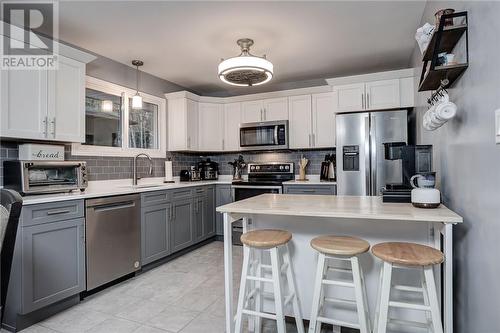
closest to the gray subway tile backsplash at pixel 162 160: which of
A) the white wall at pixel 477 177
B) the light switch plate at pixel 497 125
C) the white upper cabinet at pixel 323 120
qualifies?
the white upper cabinet at pixel 323 120

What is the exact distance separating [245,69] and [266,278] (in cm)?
167

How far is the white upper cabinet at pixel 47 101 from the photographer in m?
2.27

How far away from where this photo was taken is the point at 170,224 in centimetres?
354

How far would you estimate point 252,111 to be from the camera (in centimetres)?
454

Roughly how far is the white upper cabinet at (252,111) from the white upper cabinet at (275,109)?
7 centimetres

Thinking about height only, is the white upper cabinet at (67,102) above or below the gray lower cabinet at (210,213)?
above

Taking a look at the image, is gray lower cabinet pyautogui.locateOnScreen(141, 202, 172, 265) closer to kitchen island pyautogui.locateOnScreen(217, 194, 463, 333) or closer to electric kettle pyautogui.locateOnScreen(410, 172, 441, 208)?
kitchen island pyautogui.locateOnScreen(217, 194, 463, 333)

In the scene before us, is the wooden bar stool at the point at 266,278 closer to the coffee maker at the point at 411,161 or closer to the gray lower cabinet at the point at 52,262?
the coffee maker at the point at 411,161

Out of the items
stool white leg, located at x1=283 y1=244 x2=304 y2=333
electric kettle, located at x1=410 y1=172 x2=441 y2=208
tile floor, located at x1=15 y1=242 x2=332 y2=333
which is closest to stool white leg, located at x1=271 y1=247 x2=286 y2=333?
stool white leg, located at x1=283 y1=244 x2=304 y2=333

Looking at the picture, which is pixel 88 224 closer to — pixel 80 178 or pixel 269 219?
pixel 80 178

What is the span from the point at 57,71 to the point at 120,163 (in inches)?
50.1

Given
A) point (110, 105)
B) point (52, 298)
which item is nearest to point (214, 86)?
point (110, 105)

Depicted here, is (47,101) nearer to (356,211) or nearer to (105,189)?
(105,189)

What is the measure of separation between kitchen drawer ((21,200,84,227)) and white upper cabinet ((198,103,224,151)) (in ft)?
7.44
